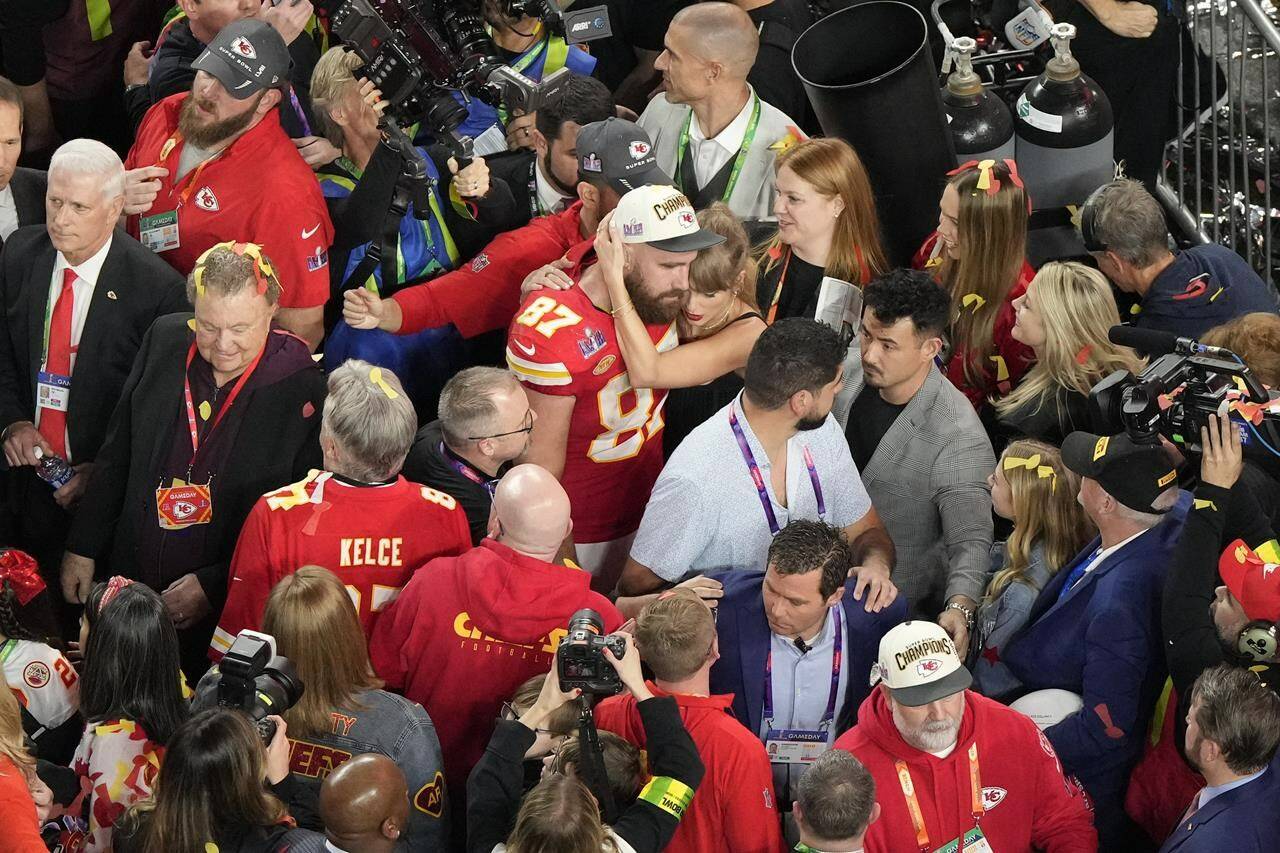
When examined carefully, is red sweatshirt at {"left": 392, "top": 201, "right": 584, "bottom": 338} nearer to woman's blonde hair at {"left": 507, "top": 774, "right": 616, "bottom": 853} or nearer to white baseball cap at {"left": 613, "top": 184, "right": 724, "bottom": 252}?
white baseball cap at {"left": 613, "top": 184, "right": 724, "bottom": 252}

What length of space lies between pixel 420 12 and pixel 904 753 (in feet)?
9.19

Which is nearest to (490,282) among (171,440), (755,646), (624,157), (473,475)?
(624,157)

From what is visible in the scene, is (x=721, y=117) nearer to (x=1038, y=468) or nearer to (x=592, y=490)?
(x=592, y=490)

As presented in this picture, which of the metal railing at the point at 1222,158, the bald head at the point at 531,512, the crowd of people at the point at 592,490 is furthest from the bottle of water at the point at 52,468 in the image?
the metal railing at the point at 1222,158

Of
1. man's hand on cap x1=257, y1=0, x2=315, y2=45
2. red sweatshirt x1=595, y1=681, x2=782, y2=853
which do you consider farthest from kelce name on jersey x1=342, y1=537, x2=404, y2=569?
man's hand on cap x1=257, y1=0, x2=315, y2=45

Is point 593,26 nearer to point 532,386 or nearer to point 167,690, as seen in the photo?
point 532,386

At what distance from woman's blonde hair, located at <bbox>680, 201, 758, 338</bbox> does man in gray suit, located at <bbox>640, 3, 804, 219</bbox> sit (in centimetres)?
85

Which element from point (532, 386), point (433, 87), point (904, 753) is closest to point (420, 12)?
point (433, 87)

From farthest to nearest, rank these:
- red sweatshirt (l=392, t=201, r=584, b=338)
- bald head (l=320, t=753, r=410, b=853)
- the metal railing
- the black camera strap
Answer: the metal railing < red sweatshirt (l=392, t=201, r=584, b=338) < the black camera strap < bald head (l=320, t=753, r=410, b=853)

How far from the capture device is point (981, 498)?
4.77 meters

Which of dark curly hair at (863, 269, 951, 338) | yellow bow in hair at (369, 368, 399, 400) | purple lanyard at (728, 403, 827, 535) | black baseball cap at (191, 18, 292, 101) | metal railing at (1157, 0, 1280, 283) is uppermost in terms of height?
black baseball cap at (191, 18, 292, 101)

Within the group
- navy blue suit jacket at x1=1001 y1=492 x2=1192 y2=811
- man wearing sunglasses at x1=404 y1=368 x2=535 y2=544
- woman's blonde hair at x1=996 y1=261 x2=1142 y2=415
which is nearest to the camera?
navy blue suit jacket at x1=1001 y1=492 x2=1192 y2=811

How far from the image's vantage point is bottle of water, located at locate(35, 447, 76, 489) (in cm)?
495

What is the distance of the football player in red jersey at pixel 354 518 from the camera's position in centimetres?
423
